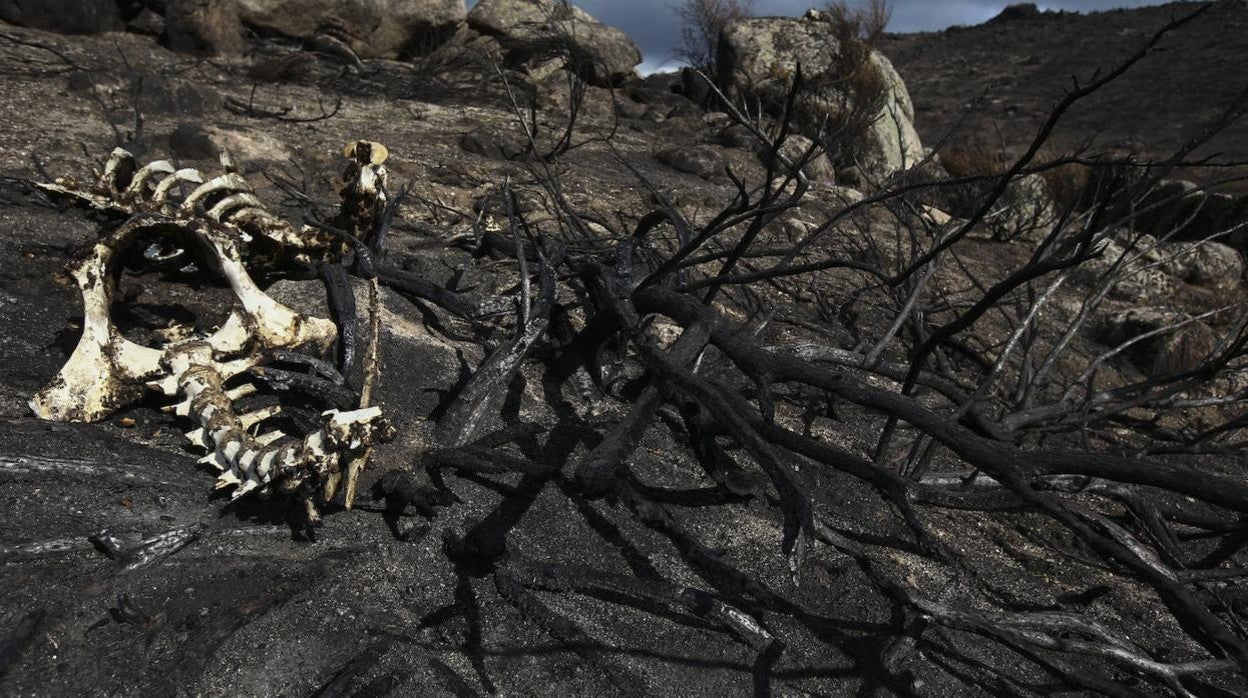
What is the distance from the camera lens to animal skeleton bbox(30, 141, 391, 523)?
2005 mm

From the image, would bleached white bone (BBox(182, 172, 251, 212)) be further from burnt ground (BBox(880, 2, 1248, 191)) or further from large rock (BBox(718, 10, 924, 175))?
burnt ground (BBox(880, 2, 1248, 191))

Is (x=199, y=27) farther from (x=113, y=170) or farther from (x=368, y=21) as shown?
(x=113, y=170)

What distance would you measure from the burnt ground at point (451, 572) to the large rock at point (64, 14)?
15.5 feet

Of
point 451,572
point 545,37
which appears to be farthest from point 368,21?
point 451,572

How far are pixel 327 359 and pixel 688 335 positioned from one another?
48.5 inches

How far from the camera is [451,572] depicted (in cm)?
204

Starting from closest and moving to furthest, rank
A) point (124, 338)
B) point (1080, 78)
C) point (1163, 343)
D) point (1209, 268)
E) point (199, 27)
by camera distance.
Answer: point (124, 338), point (1163, 343), point (1209, 268), point (199, 27), point (1080, 78)

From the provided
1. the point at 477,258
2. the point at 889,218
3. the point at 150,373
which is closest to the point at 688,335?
the point at 150,373

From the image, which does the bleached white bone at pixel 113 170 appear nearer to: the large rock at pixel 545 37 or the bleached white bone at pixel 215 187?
the bleached white bone at pixel 215 187

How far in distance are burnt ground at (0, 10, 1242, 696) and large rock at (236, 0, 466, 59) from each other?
19.8ft

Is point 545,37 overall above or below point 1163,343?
above

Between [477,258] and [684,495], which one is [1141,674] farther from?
[477,258]

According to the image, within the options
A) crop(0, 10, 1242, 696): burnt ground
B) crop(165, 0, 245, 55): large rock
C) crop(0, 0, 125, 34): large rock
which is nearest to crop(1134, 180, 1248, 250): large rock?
crop(0, 10, 1242, 696): burnt ground

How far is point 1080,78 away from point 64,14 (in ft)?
62.0
